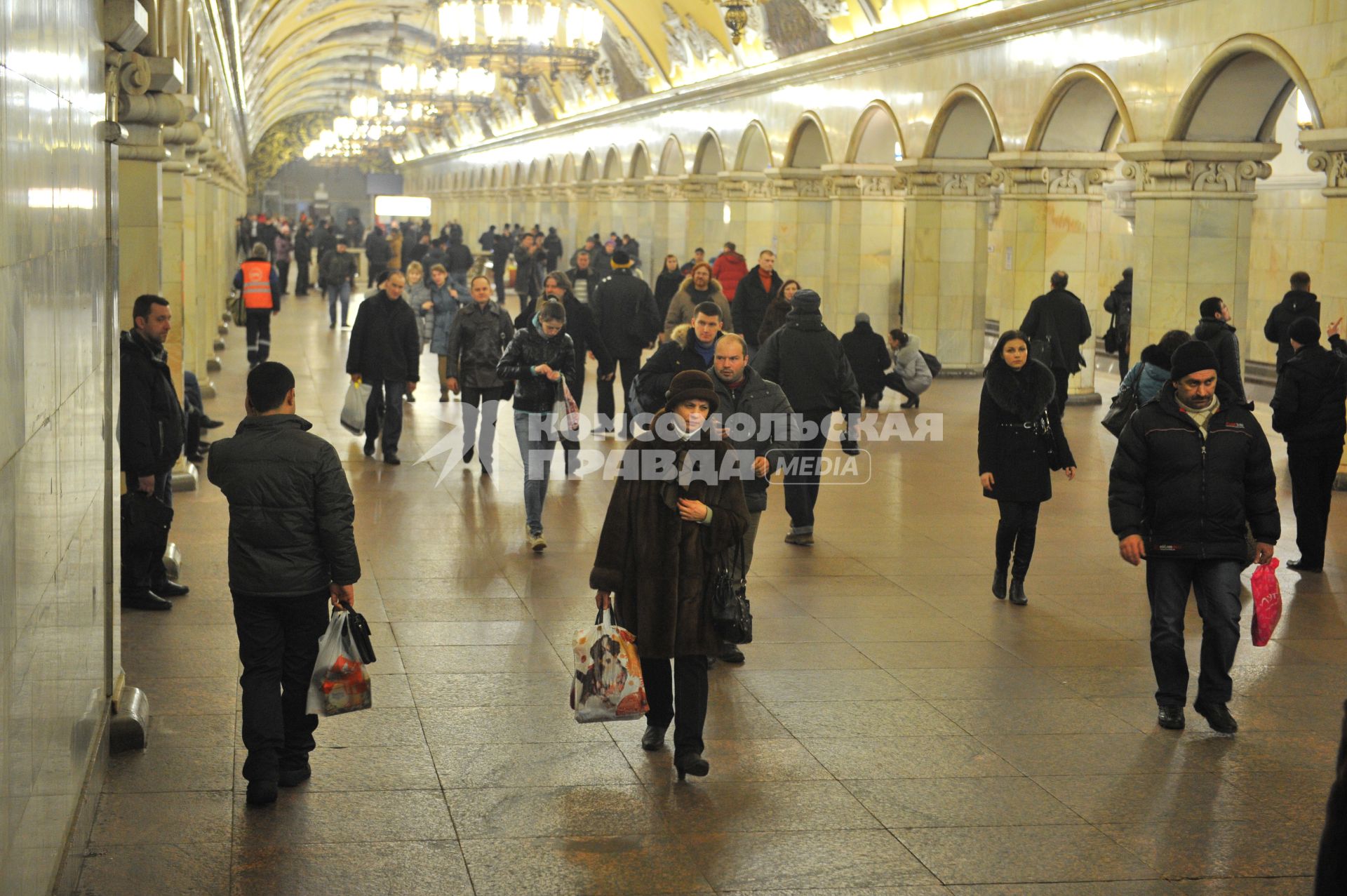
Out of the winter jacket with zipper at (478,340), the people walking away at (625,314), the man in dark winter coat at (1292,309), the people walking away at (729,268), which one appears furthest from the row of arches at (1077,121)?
the winter jacket with zipper at (478,340)

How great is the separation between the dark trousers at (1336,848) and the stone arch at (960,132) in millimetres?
17422

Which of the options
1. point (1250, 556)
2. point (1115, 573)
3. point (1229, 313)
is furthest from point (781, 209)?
point (1250, 556)

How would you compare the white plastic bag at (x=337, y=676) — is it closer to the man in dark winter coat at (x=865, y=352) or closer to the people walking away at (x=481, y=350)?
the people walking away at (x=481, y=350)

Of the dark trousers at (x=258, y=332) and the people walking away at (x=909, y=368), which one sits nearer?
the people walking away at (x=909, y=368)

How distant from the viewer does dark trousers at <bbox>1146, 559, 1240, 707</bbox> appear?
6.03 metres

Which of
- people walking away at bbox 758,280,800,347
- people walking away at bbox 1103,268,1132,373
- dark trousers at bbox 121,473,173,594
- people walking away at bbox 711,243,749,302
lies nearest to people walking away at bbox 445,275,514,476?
people walking away at bbox 758,280,800,347

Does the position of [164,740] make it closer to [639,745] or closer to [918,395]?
[639,745]

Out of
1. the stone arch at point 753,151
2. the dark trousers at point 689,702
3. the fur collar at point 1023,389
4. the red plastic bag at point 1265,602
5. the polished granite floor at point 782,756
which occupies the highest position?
the stone arch at point 753,151

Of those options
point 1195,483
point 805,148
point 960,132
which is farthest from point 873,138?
point 1195,483

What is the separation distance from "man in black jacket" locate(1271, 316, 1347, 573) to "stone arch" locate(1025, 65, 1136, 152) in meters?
7.63

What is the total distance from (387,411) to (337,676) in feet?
25.1

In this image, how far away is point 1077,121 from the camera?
55.9 feet

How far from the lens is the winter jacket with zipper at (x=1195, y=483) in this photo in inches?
235

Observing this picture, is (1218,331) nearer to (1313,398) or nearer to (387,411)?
(1313,398)
